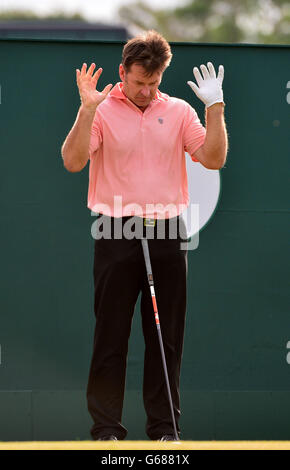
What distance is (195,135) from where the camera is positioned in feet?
13.3

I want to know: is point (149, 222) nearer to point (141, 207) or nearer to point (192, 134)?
point (141, 207)

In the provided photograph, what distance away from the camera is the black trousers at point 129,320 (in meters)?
3.94

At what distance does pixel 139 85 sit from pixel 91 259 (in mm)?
1513

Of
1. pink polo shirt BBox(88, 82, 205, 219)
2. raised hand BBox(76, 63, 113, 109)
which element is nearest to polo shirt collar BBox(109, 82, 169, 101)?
pink polo shirt BBox(88, 82, 205, 219)

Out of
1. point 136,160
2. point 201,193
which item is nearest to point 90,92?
point 136,160

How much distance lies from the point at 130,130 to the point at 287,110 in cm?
157

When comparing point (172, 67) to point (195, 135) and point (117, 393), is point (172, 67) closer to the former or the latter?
point (195, 135)

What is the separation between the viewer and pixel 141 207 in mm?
3953

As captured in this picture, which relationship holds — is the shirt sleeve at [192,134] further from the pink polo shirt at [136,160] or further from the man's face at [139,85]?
the man's face at [139,85]

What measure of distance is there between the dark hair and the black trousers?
2.35 ft

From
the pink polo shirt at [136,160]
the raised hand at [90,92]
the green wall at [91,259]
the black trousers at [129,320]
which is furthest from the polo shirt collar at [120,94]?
the green wall at [91,259]

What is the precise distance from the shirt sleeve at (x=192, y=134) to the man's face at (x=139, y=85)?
213 mm

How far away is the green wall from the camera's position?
201 inches
